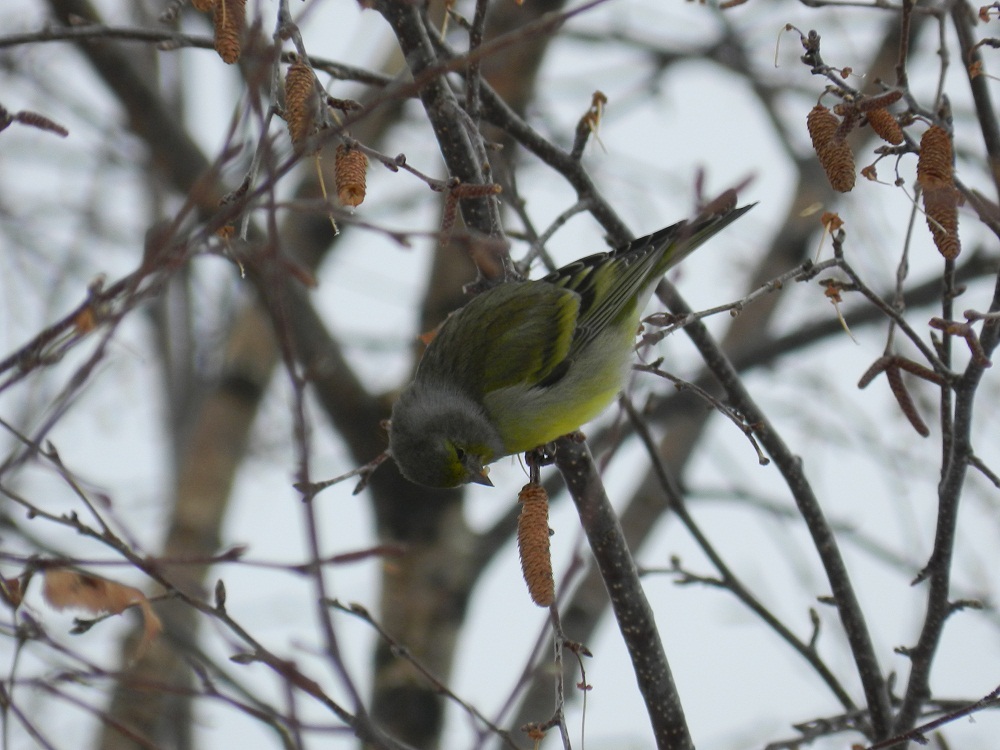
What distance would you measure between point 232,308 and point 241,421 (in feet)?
8.65

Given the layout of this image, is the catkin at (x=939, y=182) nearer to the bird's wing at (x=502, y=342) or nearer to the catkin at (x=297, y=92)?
the catkin at (x=297, y=92)

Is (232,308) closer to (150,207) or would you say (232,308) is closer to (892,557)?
(150,207)

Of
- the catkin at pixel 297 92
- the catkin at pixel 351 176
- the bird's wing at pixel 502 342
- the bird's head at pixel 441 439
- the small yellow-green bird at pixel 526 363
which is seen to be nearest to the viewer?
the catkin at pixel 297 92

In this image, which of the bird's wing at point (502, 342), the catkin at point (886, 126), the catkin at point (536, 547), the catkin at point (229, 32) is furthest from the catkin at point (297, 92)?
the bird's wing at point (502, 342)

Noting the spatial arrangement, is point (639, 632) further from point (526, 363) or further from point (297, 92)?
point (297, 92)

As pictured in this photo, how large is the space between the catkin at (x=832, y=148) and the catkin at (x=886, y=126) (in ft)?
0.27

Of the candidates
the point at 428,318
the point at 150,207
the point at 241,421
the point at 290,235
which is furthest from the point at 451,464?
the point at 150,207

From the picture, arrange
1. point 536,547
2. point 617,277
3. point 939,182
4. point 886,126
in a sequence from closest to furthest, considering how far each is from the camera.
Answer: point 939,182 < point 886,126 < point 536,547 < point 617,277

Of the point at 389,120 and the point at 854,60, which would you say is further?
the point at 389,120

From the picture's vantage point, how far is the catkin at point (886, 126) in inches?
99.3

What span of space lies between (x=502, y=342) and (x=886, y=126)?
7.32 feet

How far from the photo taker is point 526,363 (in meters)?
4.55

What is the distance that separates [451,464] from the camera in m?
4.04

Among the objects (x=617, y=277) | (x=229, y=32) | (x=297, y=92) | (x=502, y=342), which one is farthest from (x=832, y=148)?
(x=617, y=277)
